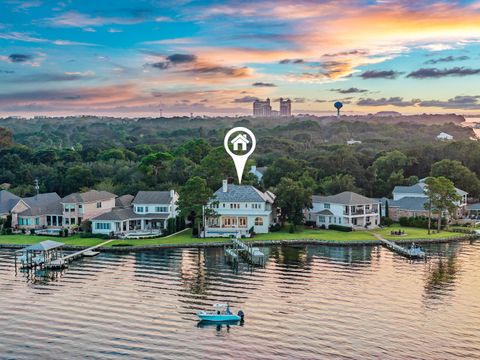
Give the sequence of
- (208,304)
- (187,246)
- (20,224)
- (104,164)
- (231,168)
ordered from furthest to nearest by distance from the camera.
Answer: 1. (104,164)
2. (231,168)
3. (20,224)
4. (187,246)
5. (208,304)

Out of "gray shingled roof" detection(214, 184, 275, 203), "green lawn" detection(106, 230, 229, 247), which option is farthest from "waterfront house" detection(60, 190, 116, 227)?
"gray shingled roof" detection(214, 184, 275, 203)

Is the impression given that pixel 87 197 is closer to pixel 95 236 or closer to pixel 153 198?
pixel 95 236

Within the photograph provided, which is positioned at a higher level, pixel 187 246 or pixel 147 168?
pixel 147 168

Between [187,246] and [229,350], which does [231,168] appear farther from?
[229,350]

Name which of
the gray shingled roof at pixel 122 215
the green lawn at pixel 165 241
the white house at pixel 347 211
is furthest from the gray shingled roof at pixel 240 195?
the gray shingled roof at pixel 122 215

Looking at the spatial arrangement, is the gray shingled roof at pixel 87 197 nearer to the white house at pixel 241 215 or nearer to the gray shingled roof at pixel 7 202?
the gray shingled roof at pixel 7 202

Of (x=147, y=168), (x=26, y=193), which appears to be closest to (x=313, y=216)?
(x=147, y=168)

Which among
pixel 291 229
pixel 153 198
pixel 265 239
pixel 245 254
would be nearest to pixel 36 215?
pixel 153 198
